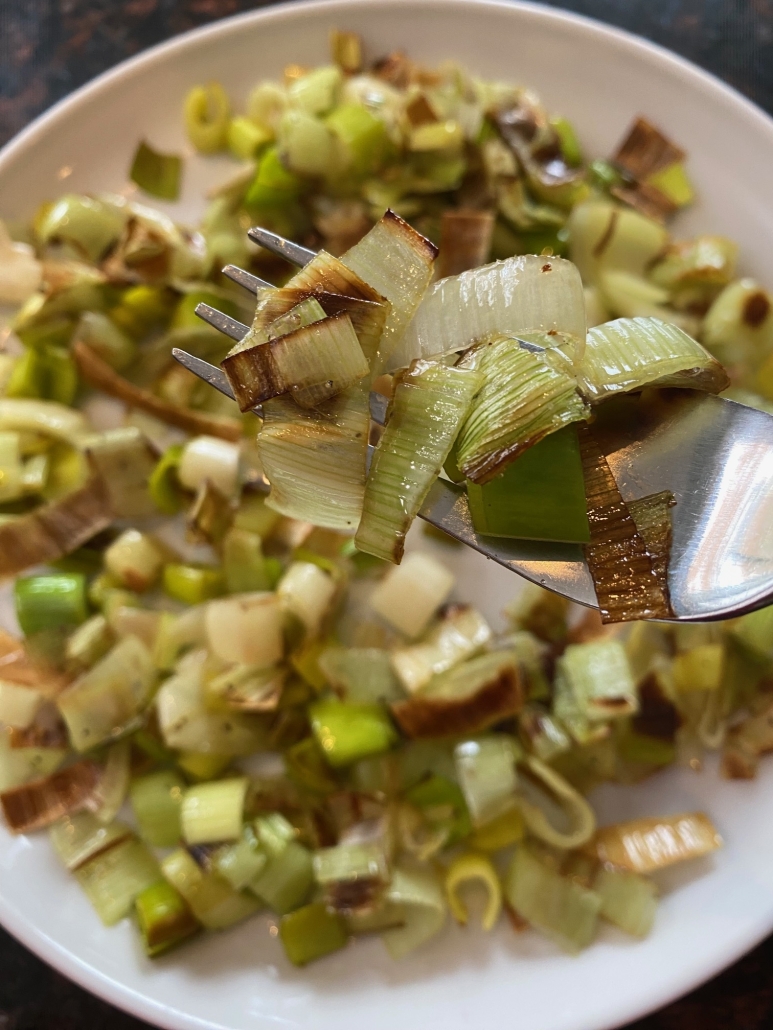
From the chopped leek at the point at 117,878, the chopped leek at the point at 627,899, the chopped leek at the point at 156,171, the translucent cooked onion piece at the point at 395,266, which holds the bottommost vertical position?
the chopped leek at the point at 117,878

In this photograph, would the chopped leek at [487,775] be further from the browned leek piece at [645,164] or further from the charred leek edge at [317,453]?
the browned leek piece at [645,164]

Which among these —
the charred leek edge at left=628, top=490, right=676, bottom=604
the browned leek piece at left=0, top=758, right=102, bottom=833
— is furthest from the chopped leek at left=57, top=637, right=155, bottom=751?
the charred leek edge at left=628, top=490, right=676, bottom=604

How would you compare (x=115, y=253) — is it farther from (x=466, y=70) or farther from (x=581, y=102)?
(x=581, y=102)

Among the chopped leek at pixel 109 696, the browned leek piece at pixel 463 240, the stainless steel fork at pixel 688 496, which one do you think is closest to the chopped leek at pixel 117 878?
the chopped leek at pixel 109 696

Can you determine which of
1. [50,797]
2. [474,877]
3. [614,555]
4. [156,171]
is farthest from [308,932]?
[156,171]

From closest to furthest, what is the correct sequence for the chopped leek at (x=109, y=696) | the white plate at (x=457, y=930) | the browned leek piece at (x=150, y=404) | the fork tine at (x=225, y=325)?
the fork tine at (x=225, y=325) < the white plate at (x=457, y=930) < the chopped leek at (x=109, y=696) < the browned leek piece at (x=150, y=404)

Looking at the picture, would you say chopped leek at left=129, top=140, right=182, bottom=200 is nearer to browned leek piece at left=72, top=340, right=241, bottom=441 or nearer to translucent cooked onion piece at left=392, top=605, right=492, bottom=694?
browned leek piece at left=72, top=340, right=241, bottom=441

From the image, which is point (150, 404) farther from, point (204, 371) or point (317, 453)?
point (317, 453)
